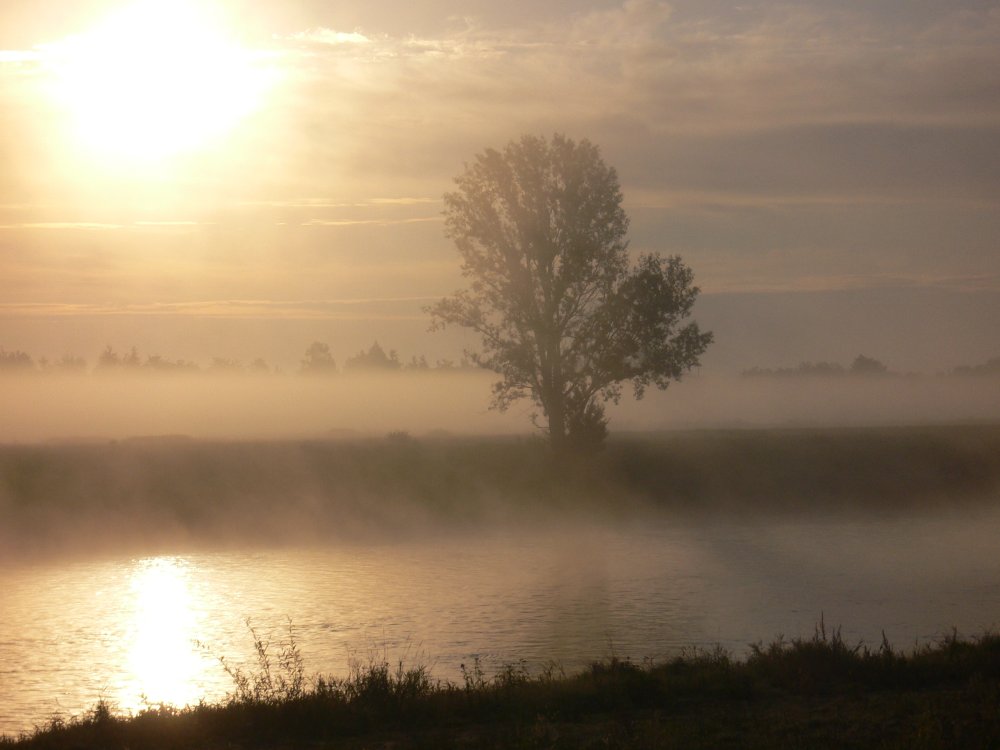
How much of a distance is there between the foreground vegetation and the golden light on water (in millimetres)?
2477

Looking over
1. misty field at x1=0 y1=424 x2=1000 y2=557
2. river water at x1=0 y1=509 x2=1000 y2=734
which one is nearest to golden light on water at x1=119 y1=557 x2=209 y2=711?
river water at x1=0 y1=509 x2=1000 y2=734

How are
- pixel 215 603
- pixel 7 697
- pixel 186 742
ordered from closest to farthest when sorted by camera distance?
pixel 186 742
pixel 7 697
pixel 215 603

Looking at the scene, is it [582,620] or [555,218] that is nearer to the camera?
[582,620]

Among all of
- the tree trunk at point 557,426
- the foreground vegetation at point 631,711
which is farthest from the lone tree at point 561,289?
the foreground vegetation at point 631,711

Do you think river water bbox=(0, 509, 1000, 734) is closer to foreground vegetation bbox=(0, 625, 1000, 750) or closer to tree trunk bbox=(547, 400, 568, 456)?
foreground vegetation bbox=(0, 625, 1000, 750)

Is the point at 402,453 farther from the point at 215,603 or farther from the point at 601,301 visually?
the point at 215,603

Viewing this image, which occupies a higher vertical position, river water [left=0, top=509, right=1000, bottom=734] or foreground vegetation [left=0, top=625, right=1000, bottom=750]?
foreground vegetation [left=0, top=625, right=1000, bottom=750]

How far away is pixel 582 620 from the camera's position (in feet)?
80.4

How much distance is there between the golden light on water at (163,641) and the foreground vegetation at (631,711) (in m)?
2.48

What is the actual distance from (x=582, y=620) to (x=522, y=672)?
252 inches

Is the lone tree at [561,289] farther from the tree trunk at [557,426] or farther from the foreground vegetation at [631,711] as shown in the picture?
the foreground vegetation at [631,711]

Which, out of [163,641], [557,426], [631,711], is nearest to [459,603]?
[163,641]

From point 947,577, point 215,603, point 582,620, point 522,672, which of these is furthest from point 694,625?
point 215,603

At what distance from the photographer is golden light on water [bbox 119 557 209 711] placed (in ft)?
61.0
